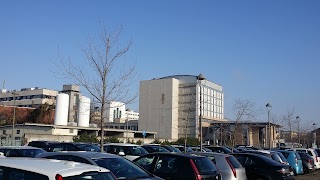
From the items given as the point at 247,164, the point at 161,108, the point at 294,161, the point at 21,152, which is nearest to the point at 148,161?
the point at 247,164

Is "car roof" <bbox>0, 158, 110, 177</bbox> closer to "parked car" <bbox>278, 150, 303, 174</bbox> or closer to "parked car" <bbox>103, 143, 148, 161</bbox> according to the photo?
"parked car" <bbox>103, 143, 148, 161</bbox>

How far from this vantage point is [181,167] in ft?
34.1

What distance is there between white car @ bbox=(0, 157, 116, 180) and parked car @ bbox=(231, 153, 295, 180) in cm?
1110

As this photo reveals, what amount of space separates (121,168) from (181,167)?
213 cm

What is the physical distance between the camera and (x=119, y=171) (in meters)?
8.80

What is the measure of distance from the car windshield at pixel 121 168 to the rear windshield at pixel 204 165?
2.04 meters

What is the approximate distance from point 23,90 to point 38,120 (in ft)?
142

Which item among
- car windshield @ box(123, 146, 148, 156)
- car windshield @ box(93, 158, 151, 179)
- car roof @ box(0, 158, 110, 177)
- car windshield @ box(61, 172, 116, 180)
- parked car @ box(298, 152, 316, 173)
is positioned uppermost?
car roof @ box(0, 158, 110, 177)

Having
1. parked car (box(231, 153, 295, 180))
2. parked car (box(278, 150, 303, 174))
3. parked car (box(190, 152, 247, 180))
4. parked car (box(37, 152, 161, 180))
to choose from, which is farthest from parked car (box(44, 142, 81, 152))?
parked car (box(278, 150, 303, 174))

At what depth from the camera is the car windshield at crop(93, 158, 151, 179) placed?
8.64 meters

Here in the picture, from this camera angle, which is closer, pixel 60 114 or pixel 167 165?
pixel 167 165

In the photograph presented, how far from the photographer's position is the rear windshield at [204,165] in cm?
1035

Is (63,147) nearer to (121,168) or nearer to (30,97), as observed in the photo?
(121,168)

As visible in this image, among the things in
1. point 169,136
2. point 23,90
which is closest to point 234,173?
point 169,136
